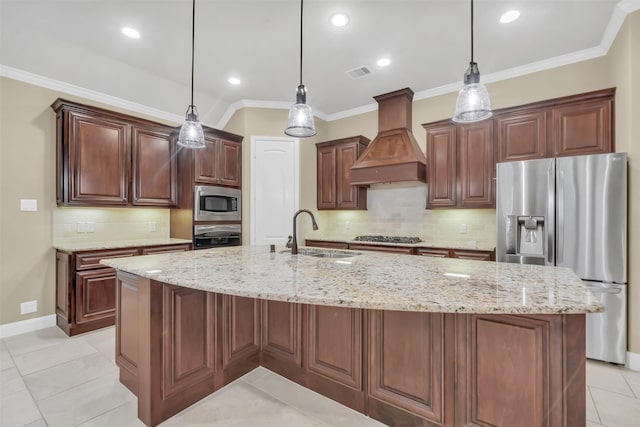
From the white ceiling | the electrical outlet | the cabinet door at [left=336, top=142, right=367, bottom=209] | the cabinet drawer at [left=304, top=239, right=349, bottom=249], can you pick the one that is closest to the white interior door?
the cabinet drawer at [left=304, top=239, right=349, bottom=249]

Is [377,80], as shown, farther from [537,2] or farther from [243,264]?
[243,264]

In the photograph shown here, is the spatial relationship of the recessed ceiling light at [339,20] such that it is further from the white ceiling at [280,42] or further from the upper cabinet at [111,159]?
the upper cabinet at [111,159]

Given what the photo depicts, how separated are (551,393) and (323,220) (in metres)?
4.11

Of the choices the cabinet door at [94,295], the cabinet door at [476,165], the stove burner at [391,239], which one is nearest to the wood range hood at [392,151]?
the cabinet door at [476,165]

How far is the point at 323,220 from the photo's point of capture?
5.21m

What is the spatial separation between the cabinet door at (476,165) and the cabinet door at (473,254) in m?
0.57

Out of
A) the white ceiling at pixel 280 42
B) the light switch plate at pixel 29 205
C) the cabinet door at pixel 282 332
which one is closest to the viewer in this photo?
the cabinet door at pixel 282 332

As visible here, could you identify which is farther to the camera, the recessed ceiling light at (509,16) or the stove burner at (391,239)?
the stove burner at (391,239)

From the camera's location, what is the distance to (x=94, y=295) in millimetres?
3145

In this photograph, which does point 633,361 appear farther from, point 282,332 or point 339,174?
point 339,174

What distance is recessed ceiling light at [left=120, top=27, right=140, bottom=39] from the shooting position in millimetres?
2802

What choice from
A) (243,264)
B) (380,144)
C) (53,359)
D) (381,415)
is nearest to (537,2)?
(380,144)

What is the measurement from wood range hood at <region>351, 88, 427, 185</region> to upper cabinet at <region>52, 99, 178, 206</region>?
2646mm

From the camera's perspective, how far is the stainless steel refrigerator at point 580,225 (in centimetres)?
248
